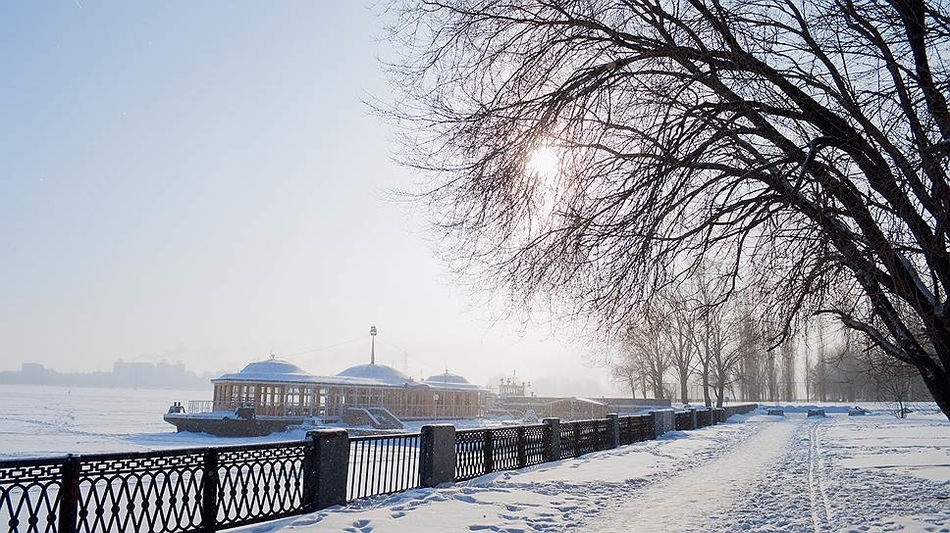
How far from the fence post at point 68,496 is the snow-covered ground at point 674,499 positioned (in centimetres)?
220

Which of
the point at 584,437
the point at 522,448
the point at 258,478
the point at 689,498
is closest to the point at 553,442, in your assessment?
the point at 522,448

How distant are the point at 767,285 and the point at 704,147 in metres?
2.39

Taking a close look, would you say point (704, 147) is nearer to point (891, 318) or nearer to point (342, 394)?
point (891, 318)

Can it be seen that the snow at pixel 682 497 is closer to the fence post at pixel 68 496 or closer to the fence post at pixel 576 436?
the fence post at pixel 576 436

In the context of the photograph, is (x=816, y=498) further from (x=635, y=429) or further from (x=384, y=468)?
(x=635, y=429)

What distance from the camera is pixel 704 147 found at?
842cm

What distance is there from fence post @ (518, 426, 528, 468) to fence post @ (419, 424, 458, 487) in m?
3.51

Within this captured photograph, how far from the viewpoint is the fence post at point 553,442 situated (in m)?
17.1

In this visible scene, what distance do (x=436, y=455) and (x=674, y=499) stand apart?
4142 millimetres

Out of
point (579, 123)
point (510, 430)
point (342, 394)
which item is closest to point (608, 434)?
point (510, 430)

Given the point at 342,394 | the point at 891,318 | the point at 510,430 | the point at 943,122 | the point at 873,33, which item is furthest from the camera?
the point at 342,394

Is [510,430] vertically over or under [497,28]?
under

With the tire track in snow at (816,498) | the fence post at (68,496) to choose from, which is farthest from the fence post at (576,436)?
the fence post at (68,496)

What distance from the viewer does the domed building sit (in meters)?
46.1
